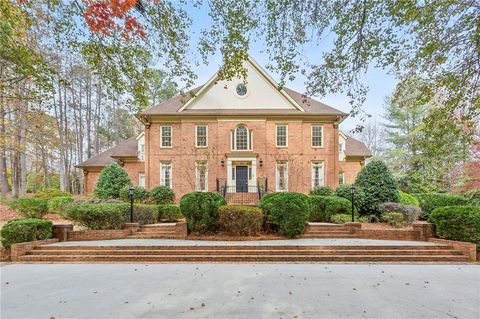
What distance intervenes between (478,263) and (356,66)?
7.37 meters

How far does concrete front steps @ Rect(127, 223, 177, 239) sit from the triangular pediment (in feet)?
33.3

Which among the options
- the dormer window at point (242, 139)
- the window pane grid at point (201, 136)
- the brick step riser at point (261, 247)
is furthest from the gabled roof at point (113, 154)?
the brick step riser at point (261, 247)

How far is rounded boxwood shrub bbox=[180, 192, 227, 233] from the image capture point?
10414 millimetres

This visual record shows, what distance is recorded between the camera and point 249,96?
19.2m

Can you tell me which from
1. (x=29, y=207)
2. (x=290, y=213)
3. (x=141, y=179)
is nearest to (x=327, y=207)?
(x=290, y=213)

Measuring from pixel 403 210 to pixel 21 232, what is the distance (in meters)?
15.8

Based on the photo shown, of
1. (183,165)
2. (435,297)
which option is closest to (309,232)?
(435,297)

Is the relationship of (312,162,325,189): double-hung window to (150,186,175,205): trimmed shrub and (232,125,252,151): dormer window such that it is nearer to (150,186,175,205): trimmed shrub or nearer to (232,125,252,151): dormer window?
(232,125,252,151): dormer window

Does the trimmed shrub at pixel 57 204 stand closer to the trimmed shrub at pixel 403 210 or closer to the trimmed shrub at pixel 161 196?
the trimmed shrub at pixel 161 196

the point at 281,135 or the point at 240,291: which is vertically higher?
the point at 281,135

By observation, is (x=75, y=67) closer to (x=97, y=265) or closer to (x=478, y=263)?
(x=97, y=265)

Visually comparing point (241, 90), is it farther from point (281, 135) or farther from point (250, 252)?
point (250, 252)

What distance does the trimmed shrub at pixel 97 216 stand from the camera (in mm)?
10312

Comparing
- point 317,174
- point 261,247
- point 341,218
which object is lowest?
point 261,247
